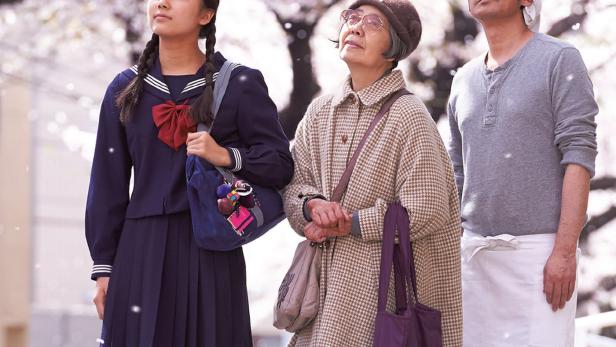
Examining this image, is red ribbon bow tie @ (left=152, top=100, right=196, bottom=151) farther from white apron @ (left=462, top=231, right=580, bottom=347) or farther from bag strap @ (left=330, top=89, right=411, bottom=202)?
white apron @ (left=462, top=231, right=580, bottom=347)

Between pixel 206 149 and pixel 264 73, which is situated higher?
pixel 264 73

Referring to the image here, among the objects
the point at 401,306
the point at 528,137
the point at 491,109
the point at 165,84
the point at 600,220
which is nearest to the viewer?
the point at 401,306

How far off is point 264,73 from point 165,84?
16.5ft

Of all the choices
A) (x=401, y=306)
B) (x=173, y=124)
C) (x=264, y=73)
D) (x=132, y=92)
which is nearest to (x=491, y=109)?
(x=401, y=306)

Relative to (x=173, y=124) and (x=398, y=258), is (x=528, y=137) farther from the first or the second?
(x=173, y=124)

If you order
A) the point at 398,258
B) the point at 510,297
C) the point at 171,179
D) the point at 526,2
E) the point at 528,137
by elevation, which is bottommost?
the point at 510,297

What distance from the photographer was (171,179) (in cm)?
283

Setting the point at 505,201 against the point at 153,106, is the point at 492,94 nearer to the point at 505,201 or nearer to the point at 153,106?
the point at 505,201

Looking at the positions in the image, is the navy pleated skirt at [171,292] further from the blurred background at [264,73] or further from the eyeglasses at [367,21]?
the blurred background at [264,73]

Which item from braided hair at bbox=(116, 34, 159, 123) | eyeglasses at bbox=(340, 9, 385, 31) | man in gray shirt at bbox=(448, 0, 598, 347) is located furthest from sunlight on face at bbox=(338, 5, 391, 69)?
braided hair at bbox=(116, 34, 159, 123)

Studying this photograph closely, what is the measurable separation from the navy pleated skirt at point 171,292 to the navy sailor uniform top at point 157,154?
0.06 metres

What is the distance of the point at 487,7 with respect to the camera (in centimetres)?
323

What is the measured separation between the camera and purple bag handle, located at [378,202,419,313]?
2695 mm

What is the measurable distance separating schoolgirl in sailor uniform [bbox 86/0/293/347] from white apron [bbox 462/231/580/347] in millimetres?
778
